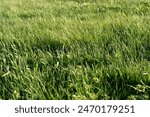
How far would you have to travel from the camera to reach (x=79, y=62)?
3252mm

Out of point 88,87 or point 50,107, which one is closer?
point 50,107

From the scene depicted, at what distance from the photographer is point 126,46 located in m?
3.51

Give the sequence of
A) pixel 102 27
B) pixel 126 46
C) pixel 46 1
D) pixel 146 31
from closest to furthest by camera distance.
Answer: pixel 126 46 < pixel 146 31 < pixel 102 27 < pixel 46 1

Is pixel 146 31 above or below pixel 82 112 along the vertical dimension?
above

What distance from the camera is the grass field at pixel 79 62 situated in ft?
9.02

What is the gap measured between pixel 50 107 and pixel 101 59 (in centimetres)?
94

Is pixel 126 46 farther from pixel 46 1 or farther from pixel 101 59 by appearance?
pixel 46 1

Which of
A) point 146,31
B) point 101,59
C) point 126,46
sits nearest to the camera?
point 101,59

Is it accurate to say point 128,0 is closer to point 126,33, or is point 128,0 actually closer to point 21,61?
point 126,33

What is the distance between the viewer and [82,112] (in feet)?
8.36

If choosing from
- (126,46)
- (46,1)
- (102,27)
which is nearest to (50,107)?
(126,46)

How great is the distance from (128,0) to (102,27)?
13.4ft

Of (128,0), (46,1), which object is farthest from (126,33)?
(46,1)

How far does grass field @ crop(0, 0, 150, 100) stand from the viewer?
2750 mm
